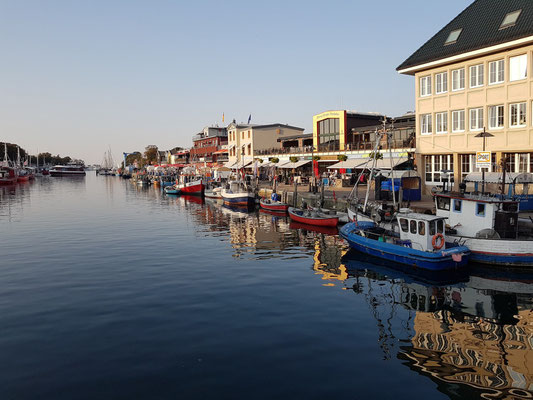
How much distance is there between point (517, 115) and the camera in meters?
34.8

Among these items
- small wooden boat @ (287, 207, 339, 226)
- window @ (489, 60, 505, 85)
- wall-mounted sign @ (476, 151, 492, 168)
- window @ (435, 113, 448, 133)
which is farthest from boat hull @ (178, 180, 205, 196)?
wall-mounted sign @ (476, 151, 492, 168)

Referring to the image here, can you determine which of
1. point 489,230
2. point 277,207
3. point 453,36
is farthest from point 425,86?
point 489,230

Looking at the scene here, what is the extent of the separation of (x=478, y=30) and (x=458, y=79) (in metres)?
4.34

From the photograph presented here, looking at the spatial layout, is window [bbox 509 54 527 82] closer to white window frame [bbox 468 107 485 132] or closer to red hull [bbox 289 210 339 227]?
white window frame [bbox 468 107 485 132]

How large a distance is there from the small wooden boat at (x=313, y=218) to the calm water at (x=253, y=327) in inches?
324

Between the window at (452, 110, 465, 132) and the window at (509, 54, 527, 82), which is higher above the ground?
the window at (509, 54, 527, 82)

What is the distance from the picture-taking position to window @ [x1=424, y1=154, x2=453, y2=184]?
41.3 metres

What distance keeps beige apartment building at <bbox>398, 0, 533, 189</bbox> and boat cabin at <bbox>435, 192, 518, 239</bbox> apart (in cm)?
1335

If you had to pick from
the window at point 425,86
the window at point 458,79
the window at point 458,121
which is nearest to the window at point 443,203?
the window at point 458,121

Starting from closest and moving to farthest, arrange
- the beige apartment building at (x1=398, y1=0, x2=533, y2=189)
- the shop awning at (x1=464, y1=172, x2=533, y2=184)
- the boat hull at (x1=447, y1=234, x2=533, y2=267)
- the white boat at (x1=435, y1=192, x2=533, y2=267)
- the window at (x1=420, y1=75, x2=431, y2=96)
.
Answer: the boat hull at (x1=447, y1=234, x2=533, y2=267) → the white boat at (x1=435, y1=192, x2=533, y2=267) → the shop awning at (x1=464, y1=172, x2=533, y2=184) → the beige apartment building at (x1=398, y1=0, x2=533, y2=189) → the window at (x1=420, y1=75, x2=431, y2=96)

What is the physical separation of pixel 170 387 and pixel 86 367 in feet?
9.92

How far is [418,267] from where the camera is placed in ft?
76.8

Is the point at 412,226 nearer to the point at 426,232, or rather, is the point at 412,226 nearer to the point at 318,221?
the point at 426,232

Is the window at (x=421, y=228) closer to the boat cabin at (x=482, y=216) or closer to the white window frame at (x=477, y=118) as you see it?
the boat cabin at (x=482, y=216)
